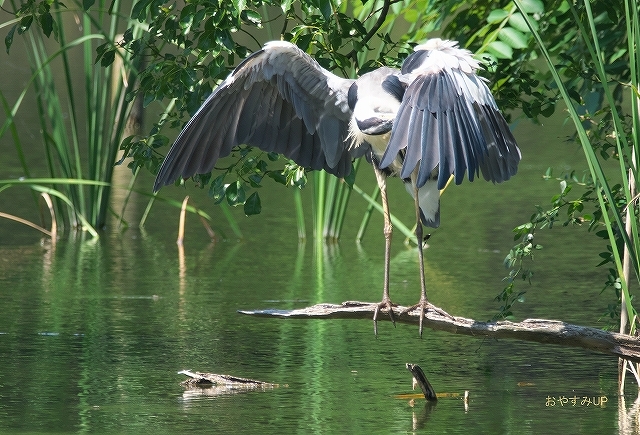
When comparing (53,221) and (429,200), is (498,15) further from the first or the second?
(53,221)

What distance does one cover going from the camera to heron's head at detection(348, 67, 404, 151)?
3.77 meters

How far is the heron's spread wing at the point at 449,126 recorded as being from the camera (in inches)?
130

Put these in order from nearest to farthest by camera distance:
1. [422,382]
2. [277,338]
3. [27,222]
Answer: [422,382], [277,338], [27,222]

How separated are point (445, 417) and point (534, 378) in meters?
0.71

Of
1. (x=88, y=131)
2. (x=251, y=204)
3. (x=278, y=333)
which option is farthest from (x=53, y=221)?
(x=251, y=204)

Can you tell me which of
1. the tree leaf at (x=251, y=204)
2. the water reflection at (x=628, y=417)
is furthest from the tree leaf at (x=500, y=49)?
the water reflection at (x=628, y=417)

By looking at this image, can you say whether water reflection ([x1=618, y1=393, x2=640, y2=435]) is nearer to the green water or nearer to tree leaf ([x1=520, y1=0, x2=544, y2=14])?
the green water

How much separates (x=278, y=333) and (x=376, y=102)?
181 cm

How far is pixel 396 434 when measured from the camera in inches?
143

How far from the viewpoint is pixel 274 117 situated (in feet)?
13.6

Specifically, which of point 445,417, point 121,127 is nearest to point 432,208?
point 445,417

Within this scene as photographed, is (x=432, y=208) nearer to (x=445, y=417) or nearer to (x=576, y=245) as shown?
(x=445, y=417)

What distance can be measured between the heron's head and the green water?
0.97 meters

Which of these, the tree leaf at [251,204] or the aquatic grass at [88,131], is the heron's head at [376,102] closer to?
the tree leaf at [251,204]
